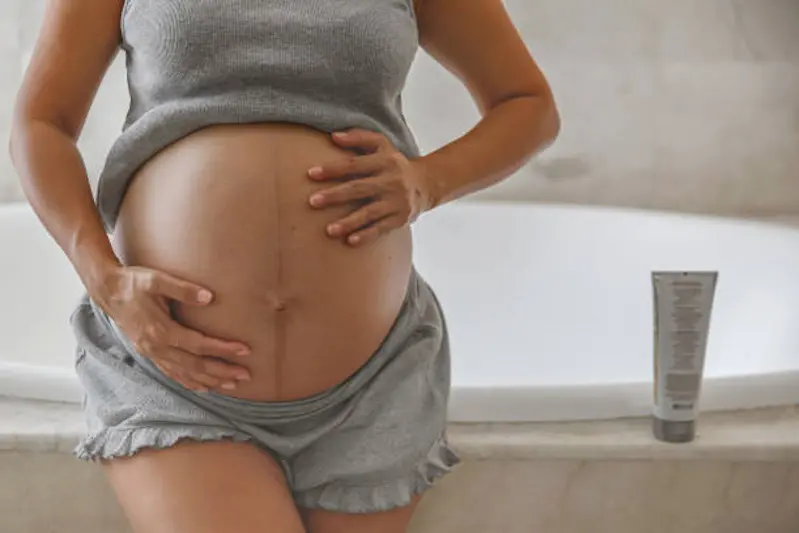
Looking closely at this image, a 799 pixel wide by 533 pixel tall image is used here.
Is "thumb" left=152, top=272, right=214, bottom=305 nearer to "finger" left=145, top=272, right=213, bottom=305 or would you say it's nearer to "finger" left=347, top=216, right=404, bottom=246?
"finger" left=145, top=272, right=213, bottom=305

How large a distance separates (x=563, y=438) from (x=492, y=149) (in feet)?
0.94

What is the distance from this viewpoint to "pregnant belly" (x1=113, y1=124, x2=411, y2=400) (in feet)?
2.50

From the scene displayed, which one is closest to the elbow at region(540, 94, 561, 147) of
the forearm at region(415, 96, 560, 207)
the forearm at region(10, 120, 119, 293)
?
the forearm at region(415, 96, 560, 207)

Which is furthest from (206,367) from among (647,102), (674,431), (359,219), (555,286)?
(647,102)

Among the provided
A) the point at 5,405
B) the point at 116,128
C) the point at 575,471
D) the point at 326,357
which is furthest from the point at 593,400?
the point at 116,128

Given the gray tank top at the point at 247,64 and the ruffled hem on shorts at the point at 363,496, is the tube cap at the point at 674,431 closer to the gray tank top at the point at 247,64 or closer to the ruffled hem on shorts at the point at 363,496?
the ruffled hem on shorts at the point at 363,496

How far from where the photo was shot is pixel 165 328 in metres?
0.74

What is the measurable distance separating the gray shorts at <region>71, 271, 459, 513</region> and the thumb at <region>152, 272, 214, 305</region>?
0.08 meters

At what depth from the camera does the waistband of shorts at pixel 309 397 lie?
0.79 m

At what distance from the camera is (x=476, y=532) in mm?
970

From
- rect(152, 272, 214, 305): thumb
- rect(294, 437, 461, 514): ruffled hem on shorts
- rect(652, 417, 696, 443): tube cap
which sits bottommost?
rect(652, 417, 696, 443): tube cap

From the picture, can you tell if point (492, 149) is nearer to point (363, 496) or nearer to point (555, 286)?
point (363, 496)

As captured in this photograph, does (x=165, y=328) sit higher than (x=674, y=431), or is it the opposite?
(x=165, y=328)

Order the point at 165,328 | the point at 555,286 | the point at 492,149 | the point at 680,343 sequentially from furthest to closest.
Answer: the point at 555,286, the point at 680,343, the point at 492,149, the point at 165,328
